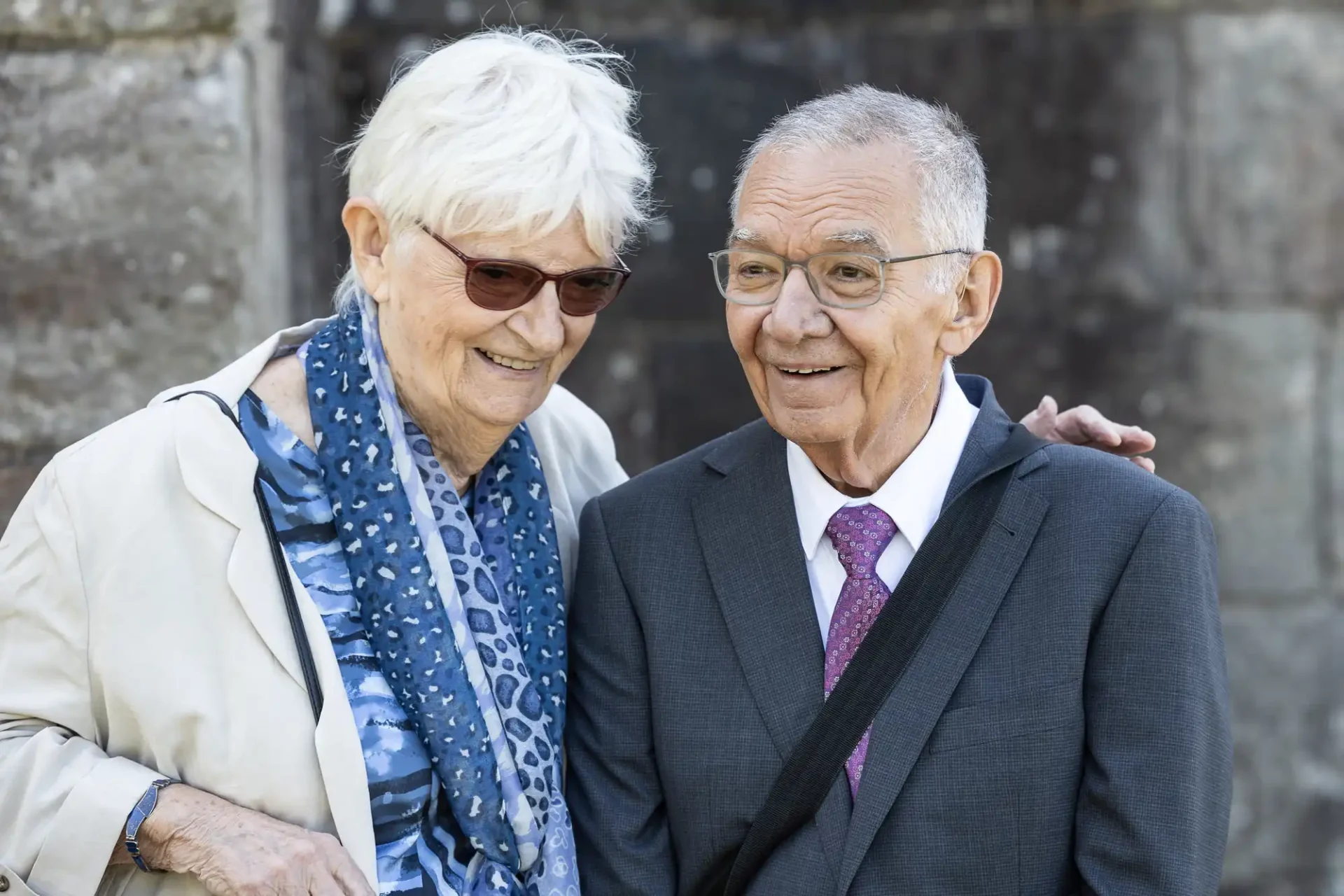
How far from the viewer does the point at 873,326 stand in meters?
2.32

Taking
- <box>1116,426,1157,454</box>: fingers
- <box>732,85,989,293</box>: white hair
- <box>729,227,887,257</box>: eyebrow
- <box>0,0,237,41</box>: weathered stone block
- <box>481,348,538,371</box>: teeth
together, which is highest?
<box>0,0,237,41</box>: weathered stone block

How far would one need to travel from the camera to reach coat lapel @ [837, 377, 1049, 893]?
218 centimetres

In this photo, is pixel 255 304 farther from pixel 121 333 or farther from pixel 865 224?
pixel 865 224

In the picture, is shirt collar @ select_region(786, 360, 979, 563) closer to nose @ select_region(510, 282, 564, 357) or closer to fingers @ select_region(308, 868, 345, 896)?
nose @ select_region(510, 282, 564, 357)

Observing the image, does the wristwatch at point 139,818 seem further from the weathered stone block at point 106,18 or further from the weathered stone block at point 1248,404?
the weathered stone block at point 1248,404

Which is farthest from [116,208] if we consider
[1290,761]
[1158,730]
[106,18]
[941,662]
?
[1290,761]

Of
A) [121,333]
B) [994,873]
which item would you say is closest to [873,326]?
[994,873]

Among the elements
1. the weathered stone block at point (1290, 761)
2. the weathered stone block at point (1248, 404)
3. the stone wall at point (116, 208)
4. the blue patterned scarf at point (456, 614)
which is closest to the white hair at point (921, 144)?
the blue patterned scarf at point (456, 614)

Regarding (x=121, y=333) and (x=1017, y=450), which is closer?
(x=1017, y=450)

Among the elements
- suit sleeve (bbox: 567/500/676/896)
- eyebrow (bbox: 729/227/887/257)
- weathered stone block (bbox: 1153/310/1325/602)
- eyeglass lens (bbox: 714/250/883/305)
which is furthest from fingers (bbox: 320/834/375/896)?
weathered stone block (bbox: 1153/310/1325/602)

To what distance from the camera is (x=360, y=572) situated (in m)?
2.25

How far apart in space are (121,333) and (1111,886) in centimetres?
249

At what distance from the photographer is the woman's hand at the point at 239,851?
2.05 meters

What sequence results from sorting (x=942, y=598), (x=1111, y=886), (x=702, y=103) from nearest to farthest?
(x=1111, y=886), (x=942, y=598), (x=702, y=103)
